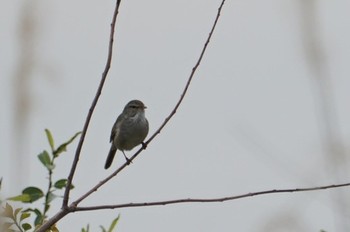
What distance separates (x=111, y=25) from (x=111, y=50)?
10cm

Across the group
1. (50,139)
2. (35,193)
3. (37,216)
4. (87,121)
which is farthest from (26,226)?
(50,139)

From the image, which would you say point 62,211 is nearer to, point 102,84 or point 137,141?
point 102,84

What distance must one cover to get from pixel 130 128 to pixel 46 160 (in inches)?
210

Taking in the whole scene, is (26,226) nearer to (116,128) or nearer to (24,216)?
(24,216)

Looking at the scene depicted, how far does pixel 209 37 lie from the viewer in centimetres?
293

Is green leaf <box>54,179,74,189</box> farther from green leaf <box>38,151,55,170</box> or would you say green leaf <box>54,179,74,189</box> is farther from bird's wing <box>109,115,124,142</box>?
bird's wing <box>109,115,124,142</box>

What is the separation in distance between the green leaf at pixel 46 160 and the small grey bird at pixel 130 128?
5.18m

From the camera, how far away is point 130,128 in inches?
331

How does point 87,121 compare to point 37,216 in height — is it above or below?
above

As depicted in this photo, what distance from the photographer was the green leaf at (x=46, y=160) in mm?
3031

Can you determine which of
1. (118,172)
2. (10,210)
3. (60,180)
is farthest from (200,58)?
(10,210)

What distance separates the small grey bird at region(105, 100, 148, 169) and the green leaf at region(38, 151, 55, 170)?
5.18 meters

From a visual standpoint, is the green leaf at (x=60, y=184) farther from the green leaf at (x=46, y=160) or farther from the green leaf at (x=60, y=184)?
the green leaf at (x=46, y=160)

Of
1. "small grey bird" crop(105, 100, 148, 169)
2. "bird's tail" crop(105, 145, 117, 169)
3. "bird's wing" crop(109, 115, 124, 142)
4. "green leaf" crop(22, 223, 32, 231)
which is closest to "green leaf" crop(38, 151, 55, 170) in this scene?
"green leaf" crop(22, 223, 32, 231)
